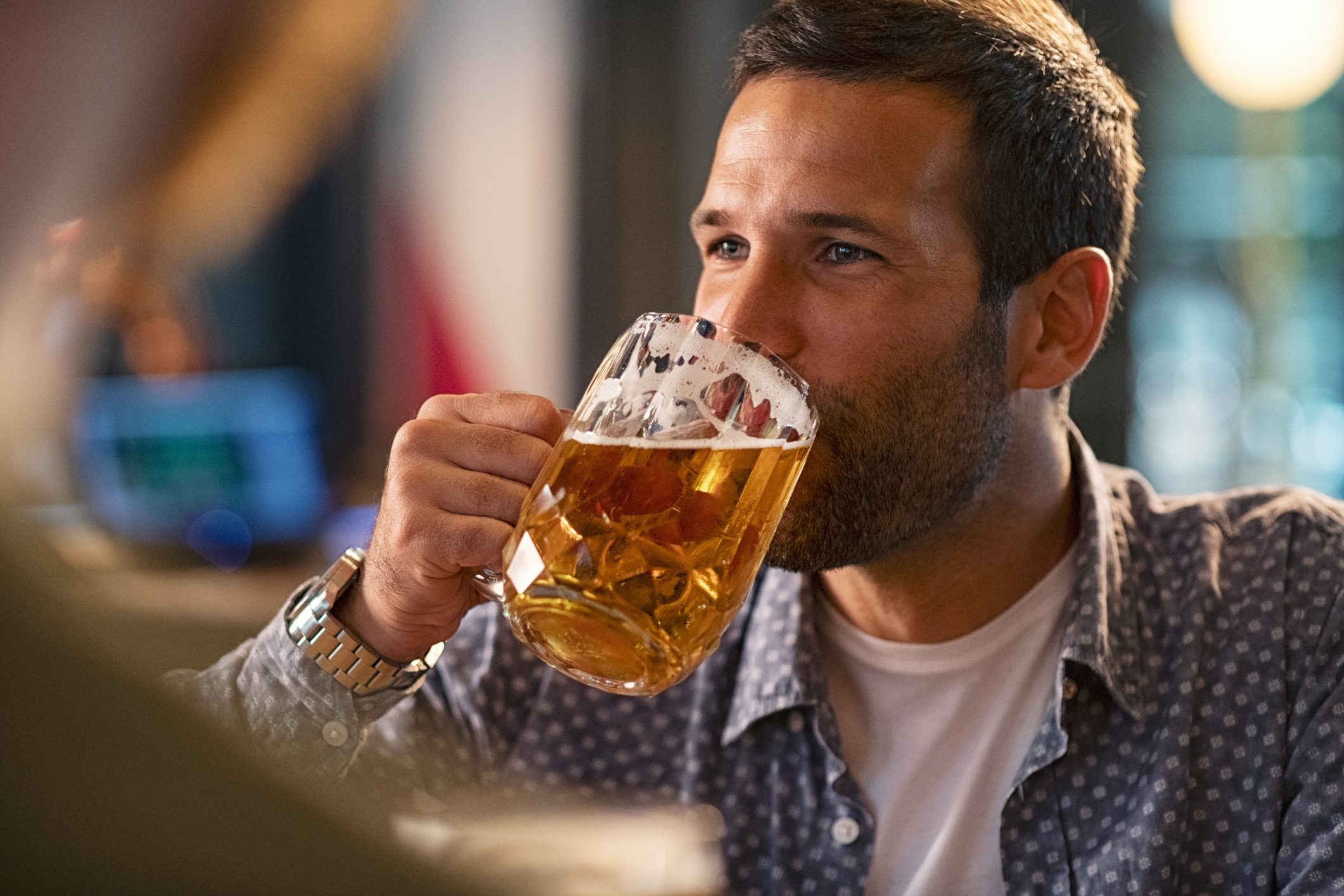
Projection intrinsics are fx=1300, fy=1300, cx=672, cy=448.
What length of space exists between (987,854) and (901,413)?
0.43 meters

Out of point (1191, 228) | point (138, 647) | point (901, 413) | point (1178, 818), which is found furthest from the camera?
point (1191, 228)

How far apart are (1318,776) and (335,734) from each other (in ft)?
2.85

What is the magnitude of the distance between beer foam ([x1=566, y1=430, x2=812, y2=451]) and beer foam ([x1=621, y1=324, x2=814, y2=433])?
0.03 metres

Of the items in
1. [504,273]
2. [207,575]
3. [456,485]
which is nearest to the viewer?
[456,485]

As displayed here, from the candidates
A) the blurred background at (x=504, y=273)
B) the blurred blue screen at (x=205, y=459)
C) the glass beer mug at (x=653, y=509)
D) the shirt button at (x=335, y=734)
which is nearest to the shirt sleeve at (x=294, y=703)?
the shirt button at (x=335, y=734)

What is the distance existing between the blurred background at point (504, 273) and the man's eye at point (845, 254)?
4.85 ft

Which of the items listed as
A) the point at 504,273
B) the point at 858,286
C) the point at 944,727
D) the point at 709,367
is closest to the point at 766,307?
the point at 858,286

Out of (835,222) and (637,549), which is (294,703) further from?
(835,222)

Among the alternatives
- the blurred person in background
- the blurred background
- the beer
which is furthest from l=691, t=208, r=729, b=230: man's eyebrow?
the blurred background

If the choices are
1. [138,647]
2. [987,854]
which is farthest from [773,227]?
[138,647]

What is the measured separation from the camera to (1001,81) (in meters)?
1.35

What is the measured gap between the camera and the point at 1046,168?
1411 millimetres

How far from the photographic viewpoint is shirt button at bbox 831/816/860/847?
1.24 meters

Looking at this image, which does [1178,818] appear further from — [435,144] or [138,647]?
[435,144]
